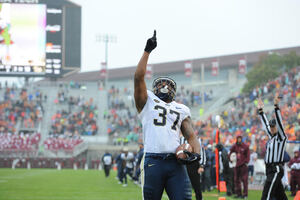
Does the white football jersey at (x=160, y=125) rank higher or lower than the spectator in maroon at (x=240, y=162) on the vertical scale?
higher

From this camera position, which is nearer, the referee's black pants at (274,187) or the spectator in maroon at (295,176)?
the referee's black pants at (274,187)

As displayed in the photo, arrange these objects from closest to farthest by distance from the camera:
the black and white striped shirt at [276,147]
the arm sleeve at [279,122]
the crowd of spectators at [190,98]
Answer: the arm sleeve at [279,122] < the black and white striped shirt at [276,147] < the crowd of spectators at [190,98]

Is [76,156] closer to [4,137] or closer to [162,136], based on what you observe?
[4,137]

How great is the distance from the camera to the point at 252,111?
4294 centimetres

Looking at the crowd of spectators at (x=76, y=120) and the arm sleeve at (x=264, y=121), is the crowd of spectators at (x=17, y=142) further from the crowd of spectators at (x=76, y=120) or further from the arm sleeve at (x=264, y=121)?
the arm sleeve at (x=264, y=121)

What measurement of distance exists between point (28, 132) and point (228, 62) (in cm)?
2914

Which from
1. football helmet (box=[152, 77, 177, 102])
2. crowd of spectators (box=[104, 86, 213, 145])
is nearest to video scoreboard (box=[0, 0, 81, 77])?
crowd of spectators (box=[104, 86, 213, 145])

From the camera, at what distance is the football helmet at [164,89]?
725 cm

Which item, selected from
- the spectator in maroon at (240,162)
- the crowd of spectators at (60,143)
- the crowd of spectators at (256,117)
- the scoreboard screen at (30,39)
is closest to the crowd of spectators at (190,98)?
the crowd of spectators at (256,117)

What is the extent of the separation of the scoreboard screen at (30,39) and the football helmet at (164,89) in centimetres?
3996

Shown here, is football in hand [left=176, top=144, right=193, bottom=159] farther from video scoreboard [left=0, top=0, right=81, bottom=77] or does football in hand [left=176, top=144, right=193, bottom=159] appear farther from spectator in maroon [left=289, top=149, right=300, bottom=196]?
video scoreboard [left=0, top=0, right=81, bottom=77]

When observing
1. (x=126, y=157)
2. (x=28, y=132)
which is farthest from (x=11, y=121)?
(x=126, y=157)

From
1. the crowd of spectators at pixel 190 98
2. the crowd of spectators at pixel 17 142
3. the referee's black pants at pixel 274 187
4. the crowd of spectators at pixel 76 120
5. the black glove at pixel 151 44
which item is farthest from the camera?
the crowd of spectators at pixel 190 98

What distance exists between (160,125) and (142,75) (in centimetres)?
64
